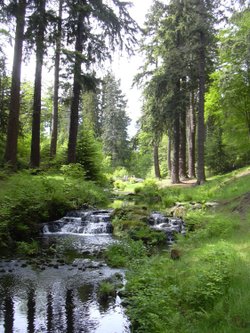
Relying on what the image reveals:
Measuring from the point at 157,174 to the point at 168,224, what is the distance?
66.6 ft

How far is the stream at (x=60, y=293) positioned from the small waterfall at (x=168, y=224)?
47cm

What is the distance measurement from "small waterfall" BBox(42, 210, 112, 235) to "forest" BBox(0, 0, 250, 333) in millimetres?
350

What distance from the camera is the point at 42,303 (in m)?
6.42

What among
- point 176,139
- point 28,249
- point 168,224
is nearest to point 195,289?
point 28,249

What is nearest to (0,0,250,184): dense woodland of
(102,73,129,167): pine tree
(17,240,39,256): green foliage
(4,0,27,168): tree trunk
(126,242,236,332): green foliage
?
(4,0,27,168): tree trunk

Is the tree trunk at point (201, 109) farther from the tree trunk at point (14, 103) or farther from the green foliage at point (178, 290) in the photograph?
the green foliage at point (178, 290)

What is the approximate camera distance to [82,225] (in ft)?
44.5

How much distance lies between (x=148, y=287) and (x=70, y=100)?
1534 centimetres

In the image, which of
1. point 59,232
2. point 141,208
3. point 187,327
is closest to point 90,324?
point 187,327

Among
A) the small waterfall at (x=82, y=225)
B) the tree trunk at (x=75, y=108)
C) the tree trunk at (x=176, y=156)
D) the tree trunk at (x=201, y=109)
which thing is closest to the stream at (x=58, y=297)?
the small waterfall at (x=82, y=225)

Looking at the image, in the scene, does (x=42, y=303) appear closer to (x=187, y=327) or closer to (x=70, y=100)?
(x=187, y=327)

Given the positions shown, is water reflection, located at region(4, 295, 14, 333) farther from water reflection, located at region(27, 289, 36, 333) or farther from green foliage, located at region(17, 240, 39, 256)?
green foliage, located at region(17, 240, 39, 256)

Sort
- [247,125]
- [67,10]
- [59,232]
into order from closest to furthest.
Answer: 1. [59,232]
2. [67,10]
3. [247,125]

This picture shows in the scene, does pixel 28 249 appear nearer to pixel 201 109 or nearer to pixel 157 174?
pixel 201 109
